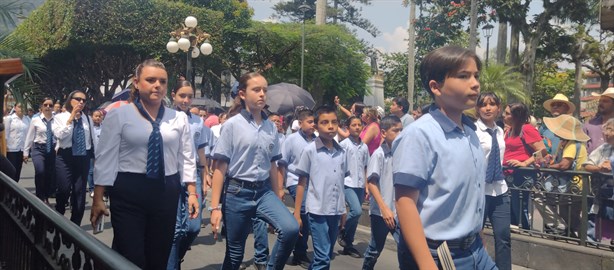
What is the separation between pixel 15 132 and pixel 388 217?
966 centimetres

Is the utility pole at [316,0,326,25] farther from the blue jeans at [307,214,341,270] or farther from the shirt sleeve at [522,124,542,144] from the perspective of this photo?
the blue jeans at [307,214,341,270]

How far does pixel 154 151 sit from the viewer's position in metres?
4.34

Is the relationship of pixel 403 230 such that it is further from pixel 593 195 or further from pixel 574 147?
pixel 574 147

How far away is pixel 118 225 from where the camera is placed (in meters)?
4.20

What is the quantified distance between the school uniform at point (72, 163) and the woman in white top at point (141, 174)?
423 cm

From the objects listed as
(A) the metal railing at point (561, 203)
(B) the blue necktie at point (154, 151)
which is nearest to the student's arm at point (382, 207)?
(B) the blue necktie at point (154, 151)

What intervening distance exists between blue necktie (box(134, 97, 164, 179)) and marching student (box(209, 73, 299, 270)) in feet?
2.71

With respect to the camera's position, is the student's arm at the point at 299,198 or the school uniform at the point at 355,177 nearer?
the student's arm at the point at 299,198

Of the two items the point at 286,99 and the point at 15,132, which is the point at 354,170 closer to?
the point at 286,99

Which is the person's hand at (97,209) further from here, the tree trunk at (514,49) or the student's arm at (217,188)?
the tree trunk at (514,49)

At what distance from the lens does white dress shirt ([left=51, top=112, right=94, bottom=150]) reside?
8828 millimetres

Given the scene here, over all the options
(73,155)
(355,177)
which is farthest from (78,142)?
(355,177)

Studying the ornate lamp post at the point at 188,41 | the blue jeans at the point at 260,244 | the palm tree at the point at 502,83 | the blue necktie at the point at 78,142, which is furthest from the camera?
the palm tree at the point at 502,83

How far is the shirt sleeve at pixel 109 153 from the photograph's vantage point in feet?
14.0
